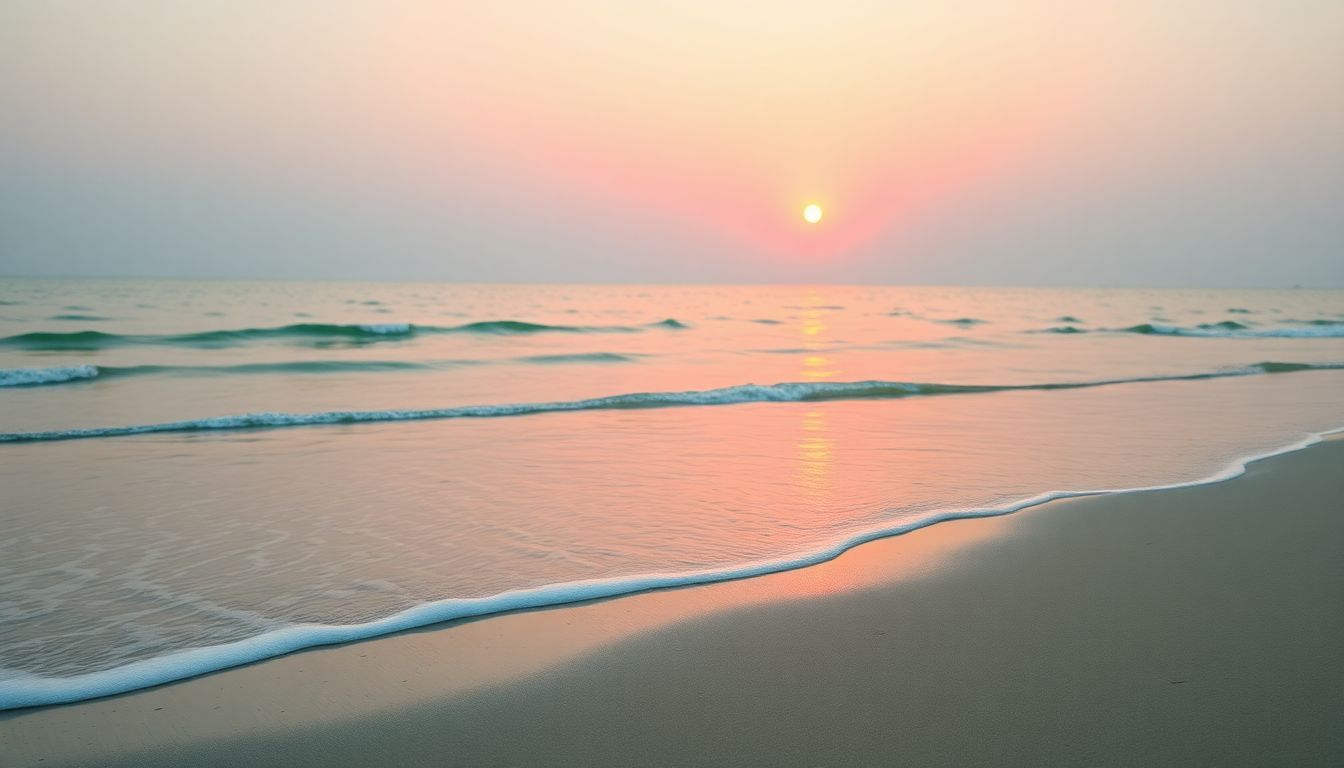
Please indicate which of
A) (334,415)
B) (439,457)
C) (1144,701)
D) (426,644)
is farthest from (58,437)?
(1144,701)

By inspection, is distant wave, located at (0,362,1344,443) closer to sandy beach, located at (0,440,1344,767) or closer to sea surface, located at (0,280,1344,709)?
sea surface, located at (0,280,1344,709)

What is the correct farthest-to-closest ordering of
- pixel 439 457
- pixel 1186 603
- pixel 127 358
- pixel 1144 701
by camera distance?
1. pixel 127 358
2. pixel 439 457
3. pixel 1186 603
4. pixel 1144 701

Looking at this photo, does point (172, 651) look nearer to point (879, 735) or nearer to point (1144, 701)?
point (879, 735)

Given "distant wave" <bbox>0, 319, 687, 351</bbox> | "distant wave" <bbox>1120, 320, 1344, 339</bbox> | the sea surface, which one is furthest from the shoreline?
"distant wave" <bbox>1120, 320, 1344, 339</bbox>

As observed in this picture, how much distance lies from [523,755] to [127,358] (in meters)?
21.5

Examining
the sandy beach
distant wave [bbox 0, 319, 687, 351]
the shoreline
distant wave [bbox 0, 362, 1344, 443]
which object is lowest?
the sandy beach

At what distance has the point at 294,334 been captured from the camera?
30.4 metres

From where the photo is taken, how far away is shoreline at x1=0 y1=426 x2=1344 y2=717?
3420 mm

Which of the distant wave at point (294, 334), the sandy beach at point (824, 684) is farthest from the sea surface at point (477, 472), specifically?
the distant wave at point (294, 334)

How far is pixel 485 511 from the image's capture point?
248 inches

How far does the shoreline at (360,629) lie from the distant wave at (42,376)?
48.9 ft

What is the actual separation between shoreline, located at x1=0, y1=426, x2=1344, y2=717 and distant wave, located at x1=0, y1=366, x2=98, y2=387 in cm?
1490

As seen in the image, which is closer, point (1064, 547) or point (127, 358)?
point (1064, 547)

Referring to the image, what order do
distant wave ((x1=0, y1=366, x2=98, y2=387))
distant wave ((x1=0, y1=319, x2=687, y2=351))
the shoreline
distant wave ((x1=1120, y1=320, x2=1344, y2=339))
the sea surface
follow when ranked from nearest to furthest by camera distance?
the shoreline
the sea surface
distant wave ((x1=0, y1=366, x2=98, y2=387))
distant wave ((x1=0, y1=319, x2=687, y2=351))
distant wave ((x1=1120, y1=320, x2=1344, y2=339))
